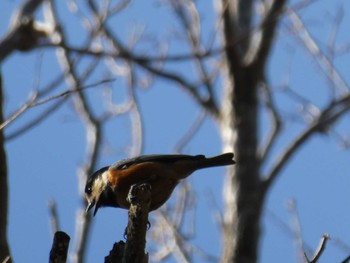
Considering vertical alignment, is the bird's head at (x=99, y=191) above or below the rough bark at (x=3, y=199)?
above

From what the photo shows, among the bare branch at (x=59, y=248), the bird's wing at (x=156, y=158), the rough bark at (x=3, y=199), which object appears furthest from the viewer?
the bird's wing at (x=156, y=158)

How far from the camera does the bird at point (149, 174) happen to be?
349 cm

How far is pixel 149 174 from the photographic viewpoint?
3.56 metres

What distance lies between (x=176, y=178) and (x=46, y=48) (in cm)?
82

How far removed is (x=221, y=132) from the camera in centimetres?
658

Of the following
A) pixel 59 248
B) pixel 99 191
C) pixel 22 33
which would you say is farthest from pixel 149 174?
pixel 59 248

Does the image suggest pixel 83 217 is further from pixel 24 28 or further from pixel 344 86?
pixel 344 86

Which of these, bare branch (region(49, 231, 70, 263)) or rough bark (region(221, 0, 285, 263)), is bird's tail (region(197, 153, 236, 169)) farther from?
rough bark (region(221, 0, 285, 263))

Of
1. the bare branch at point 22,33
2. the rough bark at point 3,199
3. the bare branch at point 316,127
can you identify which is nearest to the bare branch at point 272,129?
the bare branch at point 316,127

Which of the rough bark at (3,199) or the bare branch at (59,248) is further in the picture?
the rough bark at (3,199)

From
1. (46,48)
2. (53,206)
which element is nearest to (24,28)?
(46,48)

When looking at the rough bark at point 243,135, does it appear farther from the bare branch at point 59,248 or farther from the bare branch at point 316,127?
the bare branch at point 59,248

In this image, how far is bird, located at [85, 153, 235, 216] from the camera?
3486 mm

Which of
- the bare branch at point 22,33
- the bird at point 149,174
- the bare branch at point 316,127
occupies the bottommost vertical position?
the bird at point 149,174
